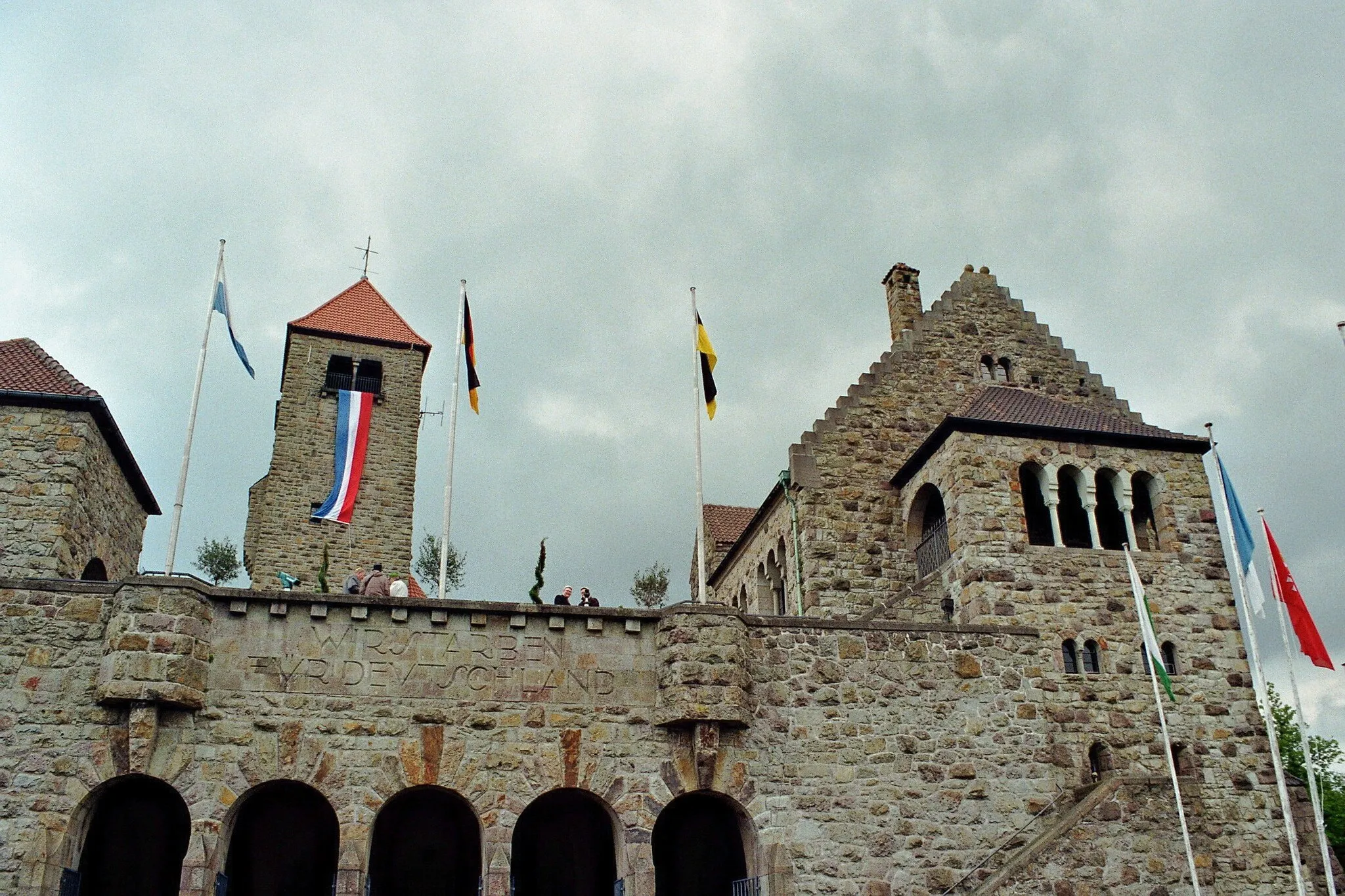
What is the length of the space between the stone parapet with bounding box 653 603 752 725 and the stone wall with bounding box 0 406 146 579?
11936 mm

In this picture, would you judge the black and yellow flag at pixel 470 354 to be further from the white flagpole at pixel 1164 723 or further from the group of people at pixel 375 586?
the white flagpole at pixel 1164 723

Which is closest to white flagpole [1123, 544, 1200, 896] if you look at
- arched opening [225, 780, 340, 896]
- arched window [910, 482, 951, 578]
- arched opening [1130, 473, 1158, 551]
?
arched opening [1130, 473, 1158, 551]

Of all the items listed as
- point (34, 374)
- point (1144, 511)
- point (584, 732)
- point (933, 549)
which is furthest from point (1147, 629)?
point (34, 374)

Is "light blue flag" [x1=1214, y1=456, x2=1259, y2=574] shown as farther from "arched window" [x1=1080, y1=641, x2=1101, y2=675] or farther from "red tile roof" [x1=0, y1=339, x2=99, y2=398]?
"red tile roof" [x1=0, y1=339, x2=99, y2=398]

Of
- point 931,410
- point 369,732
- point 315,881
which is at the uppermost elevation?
point 931,410

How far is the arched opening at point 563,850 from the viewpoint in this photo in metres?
19.8

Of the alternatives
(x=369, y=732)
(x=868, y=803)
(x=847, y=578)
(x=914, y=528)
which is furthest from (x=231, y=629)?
(x=914, y=528)

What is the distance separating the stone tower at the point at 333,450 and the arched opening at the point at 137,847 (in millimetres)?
15952

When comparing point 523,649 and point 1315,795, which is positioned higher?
point 523,649

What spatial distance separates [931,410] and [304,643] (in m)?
17.2

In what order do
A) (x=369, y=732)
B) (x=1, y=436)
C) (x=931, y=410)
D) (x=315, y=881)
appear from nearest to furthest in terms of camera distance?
(x=369, y=732) → (x=315, y=881) → (x=1, y=436) → (x=931, y=410)

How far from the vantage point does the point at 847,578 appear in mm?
25141

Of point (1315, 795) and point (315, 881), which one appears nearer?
point (1315, 795)

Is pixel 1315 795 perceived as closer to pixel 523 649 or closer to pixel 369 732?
pixel 523 649
